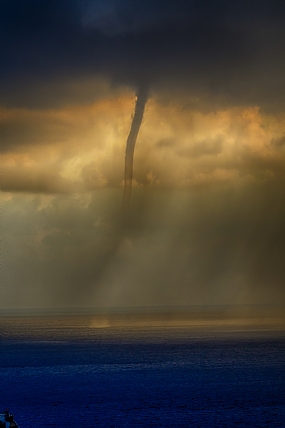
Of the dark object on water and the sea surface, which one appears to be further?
the sea surface

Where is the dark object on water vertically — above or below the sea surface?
below

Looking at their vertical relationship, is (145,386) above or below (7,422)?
above

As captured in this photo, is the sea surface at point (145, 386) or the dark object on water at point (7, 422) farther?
the sea surface at point (145, 386)

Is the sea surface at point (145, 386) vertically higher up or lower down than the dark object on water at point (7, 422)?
higher up

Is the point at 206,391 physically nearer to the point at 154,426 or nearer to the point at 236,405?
the point at 236,405

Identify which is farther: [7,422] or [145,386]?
[145,386]


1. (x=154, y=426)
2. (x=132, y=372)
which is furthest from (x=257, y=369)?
(x=154, y=426)

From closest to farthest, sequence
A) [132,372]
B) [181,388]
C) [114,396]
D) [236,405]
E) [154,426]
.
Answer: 1. [154,426]
2. [236,405]
3. [114,396]
4. [181,388]
5. [132,372]

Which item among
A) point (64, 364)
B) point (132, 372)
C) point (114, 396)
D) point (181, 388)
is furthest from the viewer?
point (64, 364)
